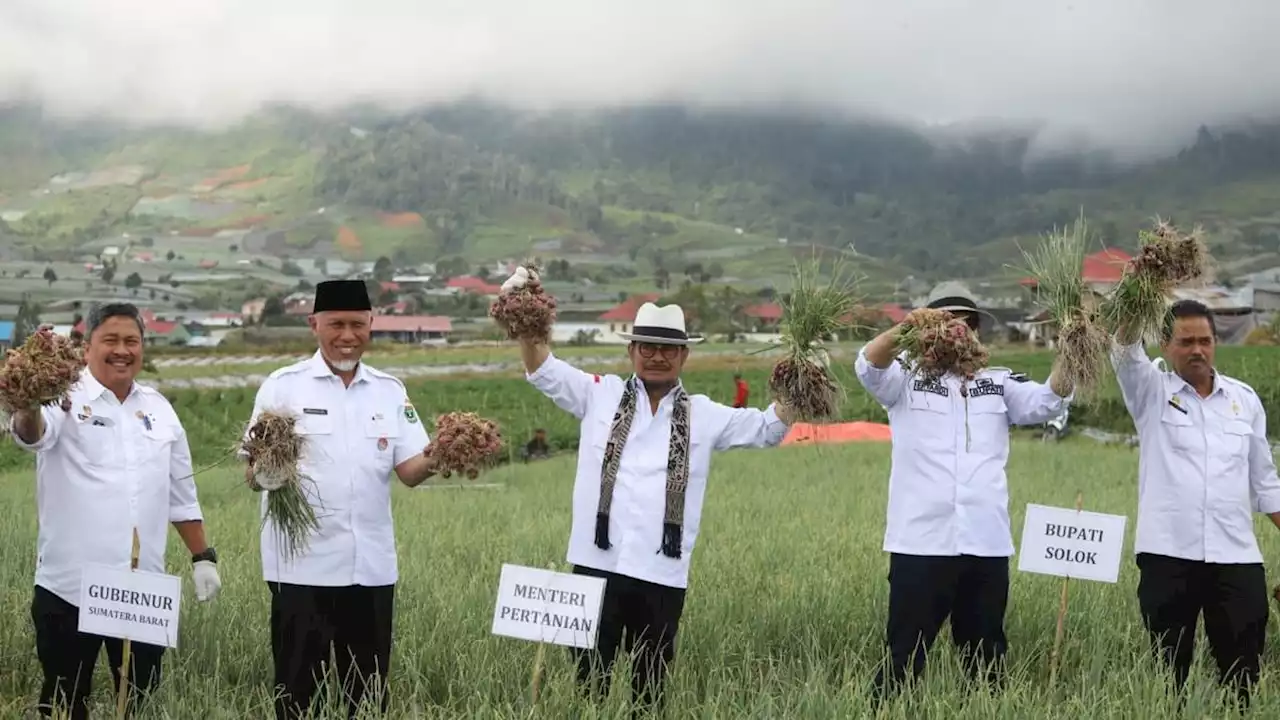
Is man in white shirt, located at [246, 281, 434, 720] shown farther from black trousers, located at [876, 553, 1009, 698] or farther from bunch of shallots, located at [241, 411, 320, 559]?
black trousers, located at [876, 553, 1009, 698]

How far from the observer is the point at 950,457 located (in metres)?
4.81

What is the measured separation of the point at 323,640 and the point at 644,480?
1310 mm

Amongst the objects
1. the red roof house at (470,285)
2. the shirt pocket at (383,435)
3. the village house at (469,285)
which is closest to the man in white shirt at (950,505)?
the shirt pocket at (383,435)

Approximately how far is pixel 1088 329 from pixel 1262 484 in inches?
49.4

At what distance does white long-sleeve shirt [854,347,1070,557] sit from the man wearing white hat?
1.90 feet

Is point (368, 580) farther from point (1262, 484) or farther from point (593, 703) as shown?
point (1262, 484)

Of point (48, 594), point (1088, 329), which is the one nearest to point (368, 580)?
point (48, 594)

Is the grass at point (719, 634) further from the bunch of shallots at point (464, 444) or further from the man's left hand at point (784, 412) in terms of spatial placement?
the man's left hand at point (784, 412)

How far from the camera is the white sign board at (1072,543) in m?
4.78

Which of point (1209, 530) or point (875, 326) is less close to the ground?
point (875, 326)

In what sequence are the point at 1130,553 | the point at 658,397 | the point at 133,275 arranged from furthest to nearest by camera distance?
the point at 133,275 < the point at 1130,553 < the point at 658,397

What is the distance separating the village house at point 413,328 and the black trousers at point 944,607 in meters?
94.8

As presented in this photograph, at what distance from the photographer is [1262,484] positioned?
5020 millimetres

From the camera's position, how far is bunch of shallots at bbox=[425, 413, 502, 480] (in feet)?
13.1
